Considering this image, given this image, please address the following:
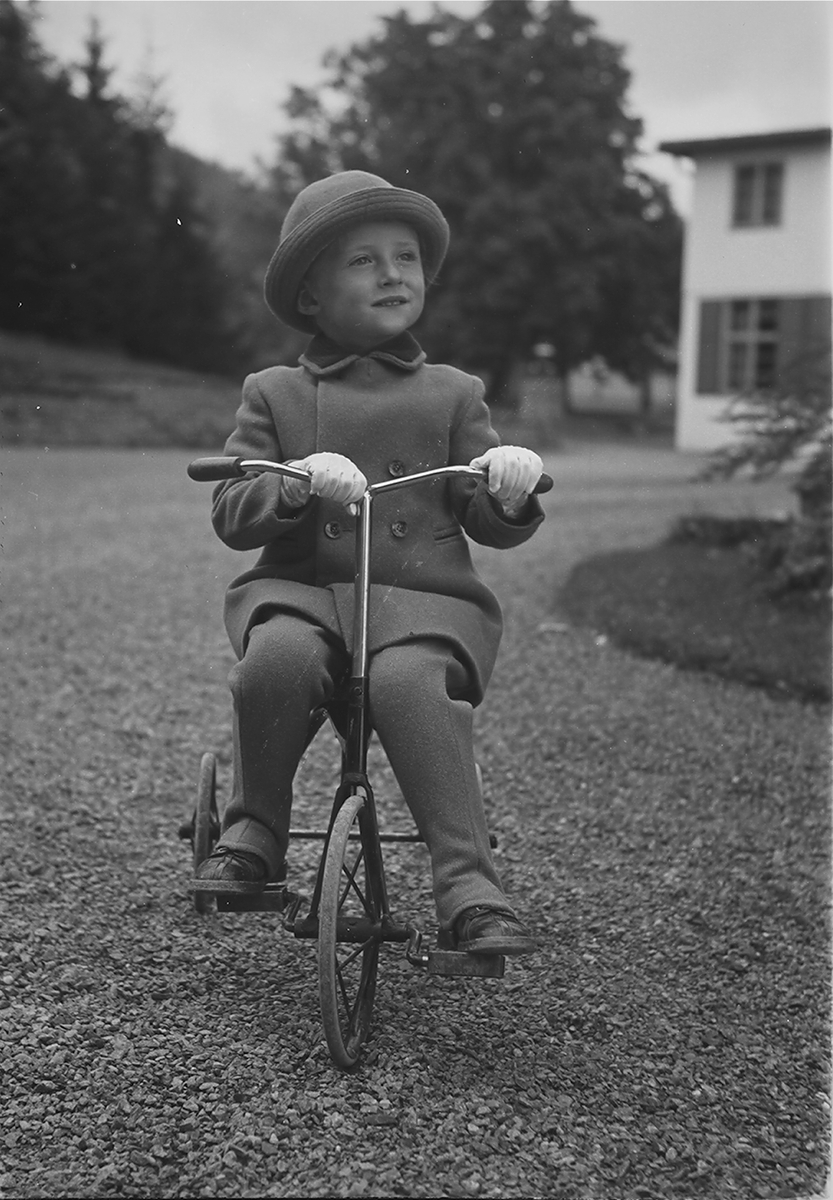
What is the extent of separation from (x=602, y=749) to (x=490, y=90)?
18.6 metres

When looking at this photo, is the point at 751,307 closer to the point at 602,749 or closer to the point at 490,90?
the point at 490,90

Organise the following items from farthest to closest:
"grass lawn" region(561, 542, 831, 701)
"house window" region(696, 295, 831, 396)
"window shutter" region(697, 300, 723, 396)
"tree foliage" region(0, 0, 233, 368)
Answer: "window shutter" region(697, 300, 723, 396)
"house window" region(696, 295, 831, 396)
"tree foliage" region(0, 0, 233, 368)
"grass lawn" region(561, 542, 831, 701)

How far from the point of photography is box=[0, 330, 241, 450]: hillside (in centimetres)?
1786

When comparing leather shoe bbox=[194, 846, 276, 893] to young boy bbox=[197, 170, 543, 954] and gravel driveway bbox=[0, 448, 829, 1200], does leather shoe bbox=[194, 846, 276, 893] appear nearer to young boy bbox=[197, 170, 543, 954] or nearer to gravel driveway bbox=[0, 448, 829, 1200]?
young boy bbox=[197, 170, 543, 954]

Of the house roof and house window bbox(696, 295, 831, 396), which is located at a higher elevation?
the house roof

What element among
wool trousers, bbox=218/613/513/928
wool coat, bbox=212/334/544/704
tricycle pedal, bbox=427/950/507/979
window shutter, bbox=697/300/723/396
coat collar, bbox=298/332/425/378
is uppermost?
window shutter, bbox=697/300/723/396

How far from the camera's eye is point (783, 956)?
10.9 ft

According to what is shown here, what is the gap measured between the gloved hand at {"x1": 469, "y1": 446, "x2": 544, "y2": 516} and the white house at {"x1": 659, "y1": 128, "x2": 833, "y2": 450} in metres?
18.7

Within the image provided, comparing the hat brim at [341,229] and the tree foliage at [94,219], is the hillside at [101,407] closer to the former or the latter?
the tree foliage at [94,219]

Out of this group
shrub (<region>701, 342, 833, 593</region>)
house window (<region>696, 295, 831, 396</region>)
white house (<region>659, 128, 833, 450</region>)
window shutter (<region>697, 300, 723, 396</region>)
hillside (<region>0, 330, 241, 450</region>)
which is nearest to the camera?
shrub (<region>701, 342, 833, 593</region>)

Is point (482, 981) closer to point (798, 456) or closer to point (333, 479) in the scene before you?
point (333, 479)

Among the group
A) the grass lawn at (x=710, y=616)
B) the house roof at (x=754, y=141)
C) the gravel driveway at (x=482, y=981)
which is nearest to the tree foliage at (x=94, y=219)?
the house roof at (x=754, y=141)

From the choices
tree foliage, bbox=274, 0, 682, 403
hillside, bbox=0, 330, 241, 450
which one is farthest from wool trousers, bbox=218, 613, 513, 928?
tree foliage, bbox=274, 0, 682, 403

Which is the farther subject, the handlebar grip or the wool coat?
the wool coat
